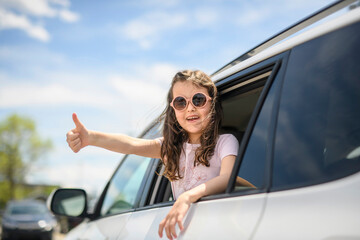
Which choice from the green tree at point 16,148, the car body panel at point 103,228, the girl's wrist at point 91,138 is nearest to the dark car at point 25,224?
the car body panel at point 103,228

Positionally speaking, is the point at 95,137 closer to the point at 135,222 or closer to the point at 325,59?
the point at 135,222

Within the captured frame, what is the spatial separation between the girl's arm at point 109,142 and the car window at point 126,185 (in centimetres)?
31

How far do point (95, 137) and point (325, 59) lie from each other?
4.08 feet

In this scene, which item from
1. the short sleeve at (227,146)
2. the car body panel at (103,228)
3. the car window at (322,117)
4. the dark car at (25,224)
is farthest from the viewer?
the dark car at (25,224)

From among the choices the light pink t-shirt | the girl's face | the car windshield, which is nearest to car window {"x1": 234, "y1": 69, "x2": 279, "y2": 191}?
the light pink t-shirt

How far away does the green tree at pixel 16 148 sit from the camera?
4700 cm

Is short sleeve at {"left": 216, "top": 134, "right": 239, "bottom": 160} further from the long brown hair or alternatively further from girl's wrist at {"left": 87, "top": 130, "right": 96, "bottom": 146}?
girl's wrist at {"left": 87, "top": 130, "right": 96, "bottom": 146}

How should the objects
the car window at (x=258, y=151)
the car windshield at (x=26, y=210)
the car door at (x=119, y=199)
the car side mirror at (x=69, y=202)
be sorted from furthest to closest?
1. the car windshield at (x=26, y=210)
2. the car side mirror at (x=69, y=202)
3. the car door at (x=119, y=199)
4. the car window at (x=258, y=151)

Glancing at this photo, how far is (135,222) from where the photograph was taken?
2.13 meters

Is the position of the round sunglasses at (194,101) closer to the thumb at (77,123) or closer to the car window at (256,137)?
the car window at (256,137)

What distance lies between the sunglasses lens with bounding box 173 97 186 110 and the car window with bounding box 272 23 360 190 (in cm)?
92

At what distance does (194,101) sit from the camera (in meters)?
2.05

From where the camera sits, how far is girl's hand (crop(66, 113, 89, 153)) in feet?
6.17

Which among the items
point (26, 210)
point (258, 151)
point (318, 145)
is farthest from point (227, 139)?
point (26, 210)
